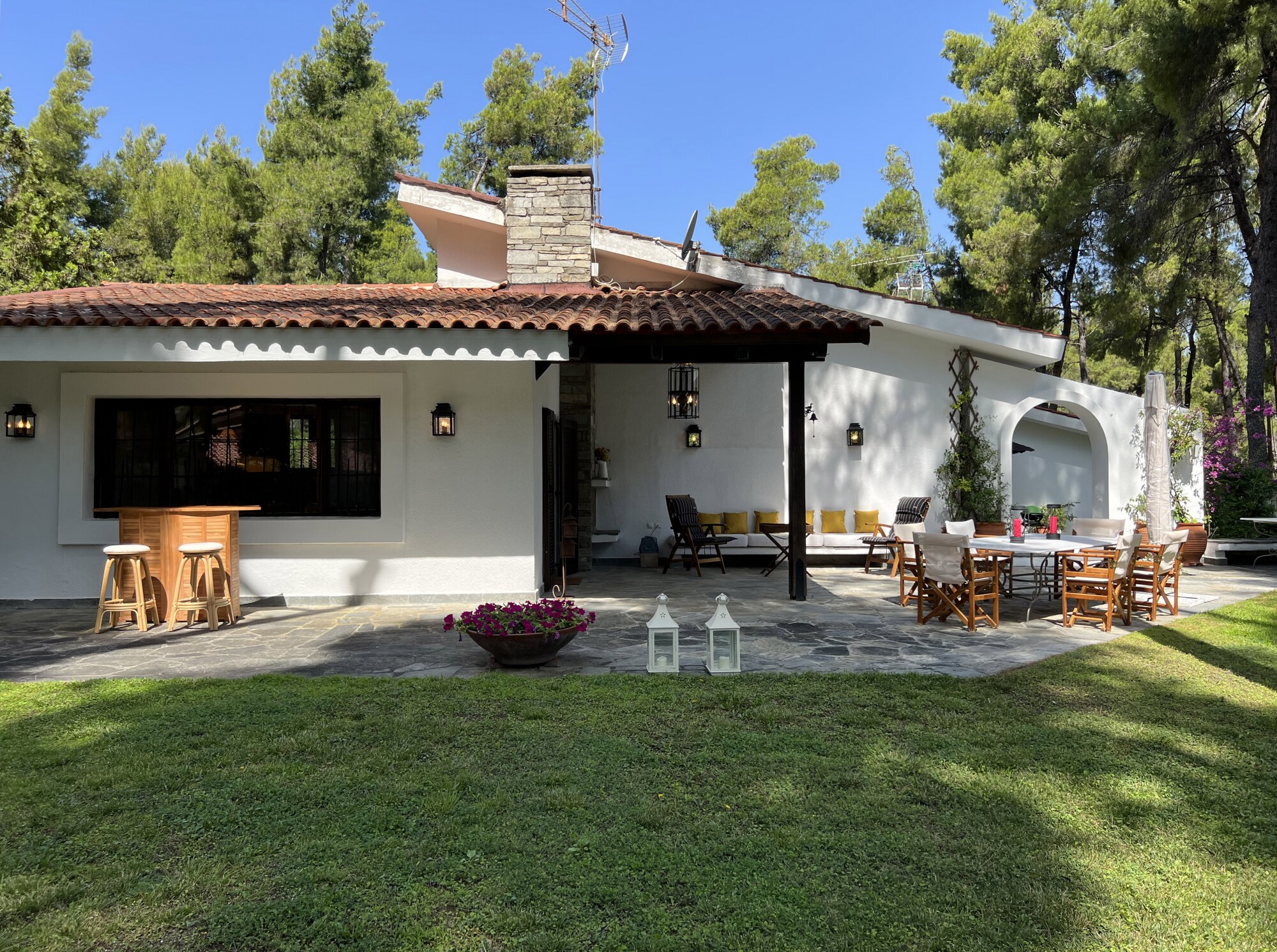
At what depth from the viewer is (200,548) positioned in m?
6.49

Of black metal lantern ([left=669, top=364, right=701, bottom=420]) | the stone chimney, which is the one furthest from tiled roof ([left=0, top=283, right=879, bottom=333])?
black metal lantern ([left=669, top=364, right=701, bottom=420])

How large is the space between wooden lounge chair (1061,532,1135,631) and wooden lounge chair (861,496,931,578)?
333 cm

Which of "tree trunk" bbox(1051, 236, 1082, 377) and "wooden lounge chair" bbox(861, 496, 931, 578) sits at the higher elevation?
"tree trunk" bbox(1051, 236, 1082, 377)

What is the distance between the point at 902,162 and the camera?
88.7 ft

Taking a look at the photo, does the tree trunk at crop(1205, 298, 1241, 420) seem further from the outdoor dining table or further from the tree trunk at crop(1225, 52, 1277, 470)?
the outdoor dining table

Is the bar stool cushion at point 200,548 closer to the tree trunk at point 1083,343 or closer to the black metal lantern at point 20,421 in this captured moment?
the black metal lantern at point 20,421

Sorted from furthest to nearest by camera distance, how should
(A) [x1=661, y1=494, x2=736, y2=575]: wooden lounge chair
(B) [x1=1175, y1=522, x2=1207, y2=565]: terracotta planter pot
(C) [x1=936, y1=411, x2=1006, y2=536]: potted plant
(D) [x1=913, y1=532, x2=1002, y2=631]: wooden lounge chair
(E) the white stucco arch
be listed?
1. (E) the white stucco arch
2. (C) [x1=936, y1=411, x2=1006, y2=536]: potted plant
3. (B) [x1=1175, y1=522, x2=1207, y2=565]: terracotta planter pot
4. (A) [x1=661, y1=494, x2=736, y2=575]: wooden lounge chair
5. (D) [x1=913, y1=532, x2=1002, y2=631]: wooden lounge chair

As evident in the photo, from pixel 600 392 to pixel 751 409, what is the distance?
96.0 inches

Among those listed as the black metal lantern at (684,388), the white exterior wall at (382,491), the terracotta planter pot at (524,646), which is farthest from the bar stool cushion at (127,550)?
the black metal lantern at (684,388)

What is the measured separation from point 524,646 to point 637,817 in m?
2.29

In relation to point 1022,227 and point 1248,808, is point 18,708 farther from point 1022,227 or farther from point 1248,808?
point 1022,227

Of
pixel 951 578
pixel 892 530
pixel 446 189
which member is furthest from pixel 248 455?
pixel 892 530

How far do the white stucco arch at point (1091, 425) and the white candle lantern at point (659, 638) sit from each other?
8.63 metres

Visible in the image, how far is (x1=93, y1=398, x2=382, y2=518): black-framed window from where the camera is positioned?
7.91m
